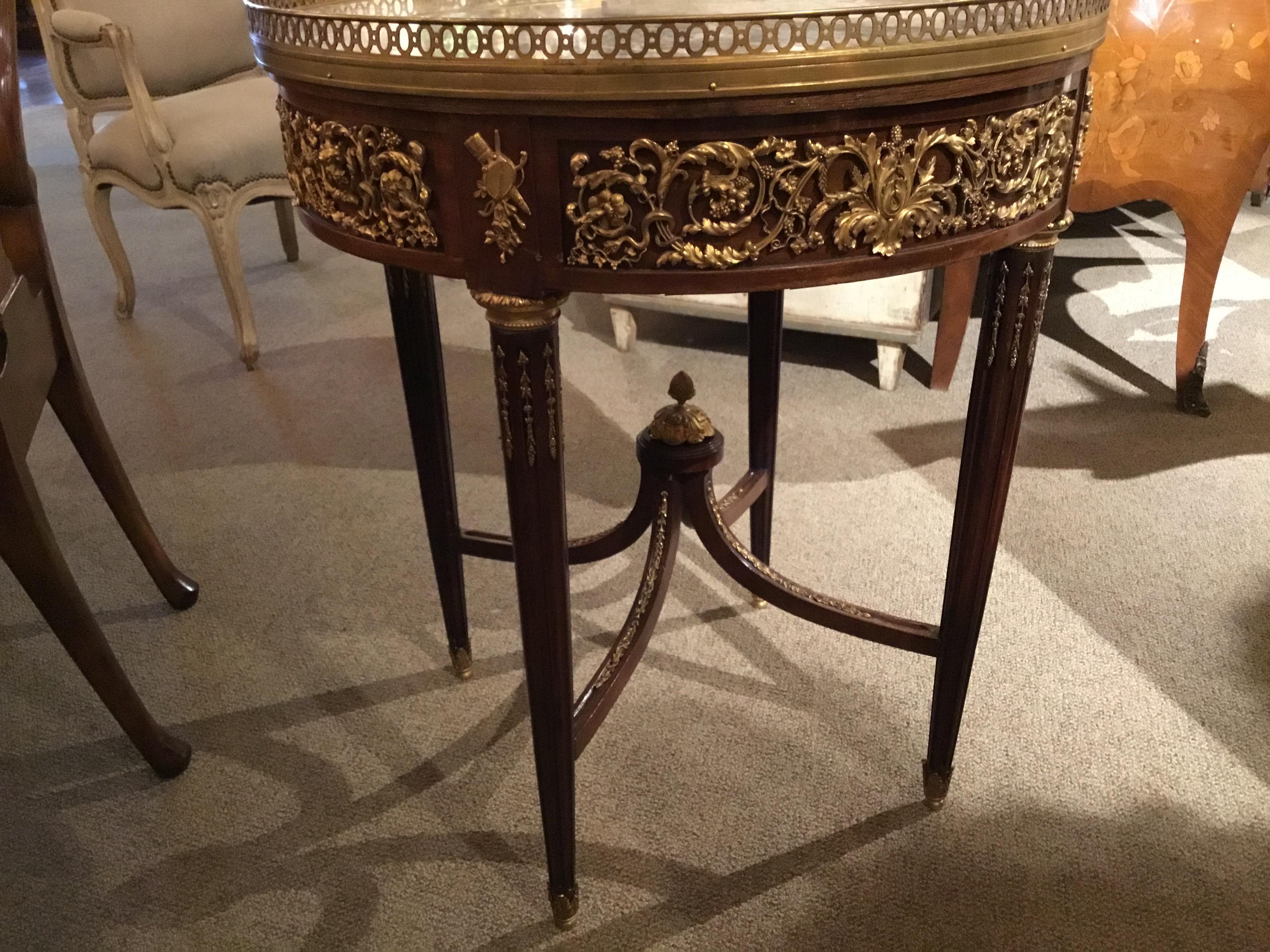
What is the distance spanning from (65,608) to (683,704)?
2.03 ft

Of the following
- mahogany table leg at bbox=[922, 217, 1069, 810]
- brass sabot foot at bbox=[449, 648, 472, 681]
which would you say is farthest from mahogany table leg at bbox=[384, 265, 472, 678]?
mahogany table leg at bbox=[922, 217, 1069, 810]

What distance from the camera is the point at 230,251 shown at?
6.18ft

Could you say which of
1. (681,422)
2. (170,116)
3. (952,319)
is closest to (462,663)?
(681,422)

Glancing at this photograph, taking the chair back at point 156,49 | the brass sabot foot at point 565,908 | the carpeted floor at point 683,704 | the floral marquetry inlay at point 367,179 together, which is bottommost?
the carpeted floor at point 683,704

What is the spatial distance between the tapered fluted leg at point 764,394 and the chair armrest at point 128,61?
1.31 meters

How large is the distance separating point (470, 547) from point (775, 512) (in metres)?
0.52

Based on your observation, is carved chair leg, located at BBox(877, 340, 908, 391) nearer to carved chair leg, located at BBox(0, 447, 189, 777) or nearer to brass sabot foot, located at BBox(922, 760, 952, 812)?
brass sabot foot, located at BBox(922, 760, 952, 812)

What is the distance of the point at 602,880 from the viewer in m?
0.91

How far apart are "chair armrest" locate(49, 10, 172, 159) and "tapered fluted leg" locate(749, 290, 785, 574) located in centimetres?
Answer: 131

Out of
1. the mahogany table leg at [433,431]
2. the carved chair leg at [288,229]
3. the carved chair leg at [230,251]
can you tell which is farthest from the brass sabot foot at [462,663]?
the carved chair leg at [288,229]

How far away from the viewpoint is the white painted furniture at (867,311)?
166 centimetres

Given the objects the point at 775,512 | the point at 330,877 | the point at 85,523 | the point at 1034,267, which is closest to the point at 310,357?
the point at 85,523

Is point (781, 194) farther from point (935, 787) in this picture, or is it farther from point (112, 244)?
point (112, 244)

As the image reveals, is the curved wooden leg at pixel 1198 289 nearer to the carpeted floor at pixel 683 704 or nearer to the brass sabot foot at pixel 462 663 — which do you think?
the carpeted floor at pixel 683 704
